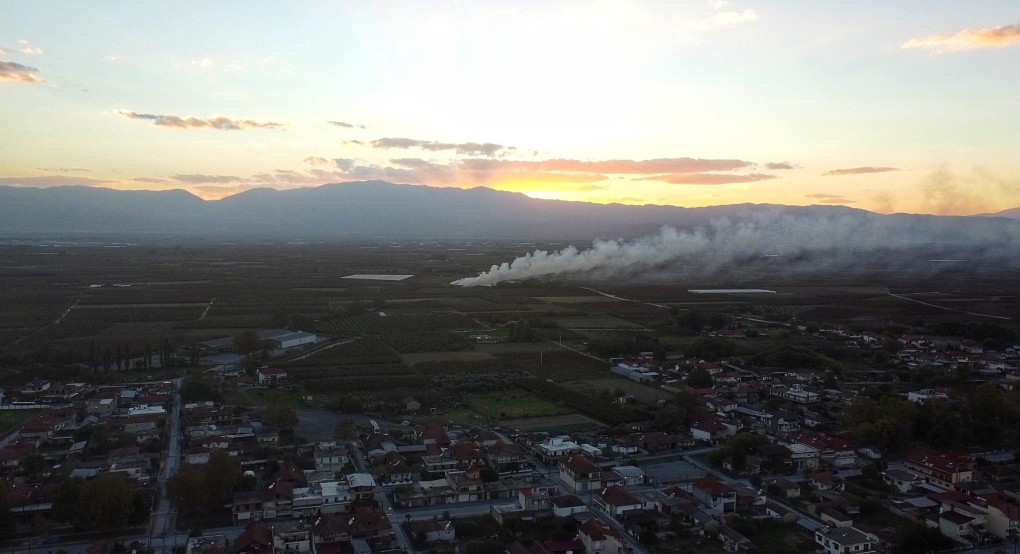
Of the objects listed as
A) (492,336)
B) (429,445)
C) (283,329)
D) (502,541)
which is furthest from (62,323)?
(502,541)

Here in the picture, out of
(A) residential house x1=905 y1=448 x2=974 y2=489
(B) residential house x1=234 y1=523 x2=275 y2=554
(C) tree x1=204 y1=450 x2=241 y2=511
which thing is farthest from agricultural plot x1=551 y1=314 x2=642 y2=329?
(B) residential house x1=234 y1=523 x2=275 y2=554

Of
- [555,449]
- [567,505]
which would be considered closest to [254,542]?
[567,505]

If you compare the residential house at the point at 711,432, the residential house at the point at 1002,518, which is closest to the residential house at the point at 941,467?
the residential house at the point at 1002,518

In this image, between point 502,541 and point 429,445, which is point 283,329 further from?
point 502,541

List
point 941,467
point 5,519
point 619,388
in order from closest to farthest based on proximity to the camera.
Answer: point 5,519, point 941,467, point 619,388

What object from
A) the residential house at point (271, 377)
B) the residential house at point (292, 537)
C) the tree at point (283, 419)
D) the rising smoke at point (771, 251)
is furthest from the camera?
the rising smoke at point (771, 251)

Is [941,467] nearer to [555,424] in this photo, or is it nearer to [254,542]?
[555,424]

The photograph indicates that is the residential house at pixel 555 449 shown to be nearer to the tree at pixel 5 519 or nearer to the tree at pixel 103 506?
the tree at pixel 103 506
